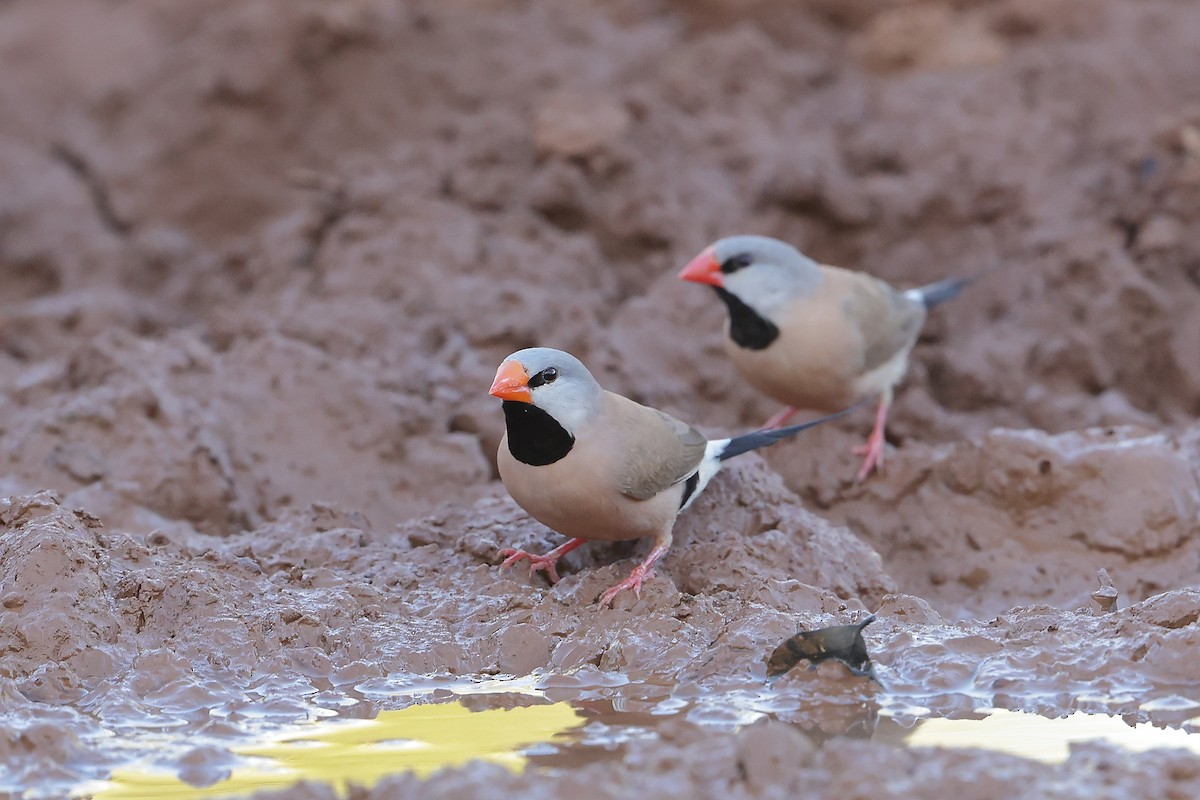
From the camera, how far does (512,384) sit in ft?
15.8

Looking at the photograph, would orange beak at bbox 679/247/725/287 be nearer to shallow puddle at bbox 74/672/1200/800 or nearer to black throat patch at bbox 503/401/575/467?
black throat patch at bbox 503/401/575/467

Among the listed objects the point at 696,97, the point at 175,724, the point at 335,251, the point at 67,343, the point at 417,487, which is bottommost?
the point at 175,724

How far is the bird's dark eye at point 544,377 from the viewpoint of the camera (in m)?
4.88

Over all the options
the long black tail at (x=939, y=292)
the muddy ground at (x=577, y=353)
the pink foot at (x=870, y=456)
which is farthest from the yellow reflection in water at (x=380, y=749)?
the long black tail at (x=939, y=292)

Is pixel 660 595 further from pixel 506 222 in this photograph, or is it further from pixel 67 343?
pixel 67 343

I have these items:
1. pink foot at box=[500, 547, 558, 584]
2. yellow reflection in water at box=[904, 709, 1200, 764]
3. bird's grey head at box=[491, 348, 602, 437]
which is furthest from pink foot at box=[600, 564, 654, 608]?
yellow reflection in water at box=[904, 709, 1200, 764]

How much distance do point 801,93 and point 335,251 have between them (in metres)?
3.12

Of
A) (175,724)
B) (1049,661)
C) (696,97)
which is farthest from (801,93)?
(175,724)

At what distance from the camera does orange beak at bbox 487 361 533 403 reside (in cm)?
479

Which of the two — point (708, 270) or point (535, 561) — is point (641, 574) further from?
point (708, 270)

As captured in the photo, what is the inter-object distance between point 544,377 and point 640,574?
28.1 inches

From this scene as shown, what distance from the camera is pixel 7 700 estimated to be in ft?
13.2

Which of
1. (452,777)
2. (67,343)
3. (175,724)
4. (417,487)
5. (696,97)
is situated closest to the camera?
(452,777)

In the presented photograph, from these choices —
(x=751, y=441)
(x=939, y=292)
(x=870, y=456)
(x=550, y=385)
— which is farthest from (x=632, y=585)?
(x=939, y=292)
